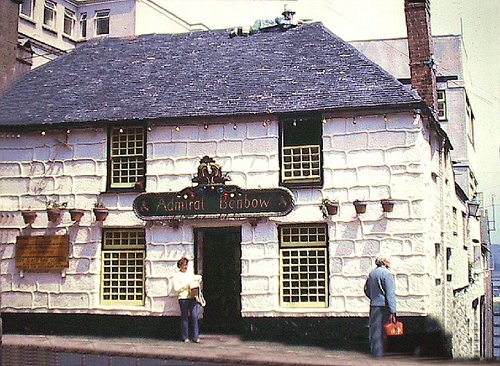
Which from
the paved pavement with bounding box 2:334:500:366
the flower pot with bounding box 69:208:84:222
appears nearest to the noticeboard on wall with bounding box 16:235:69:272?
the flower pot with bounding box 69:208:84:222

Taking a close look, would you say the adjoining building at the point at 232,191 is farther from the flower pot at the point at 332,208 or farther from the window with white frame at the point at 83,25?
the window with white frame at the point at 83,25

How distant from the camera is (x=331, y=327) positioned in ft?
26.9

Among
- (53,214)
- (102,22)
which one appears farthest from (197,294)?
(102,22)

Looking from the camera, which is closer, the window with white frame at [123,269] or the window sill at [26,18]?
the window with white frame at [123,269]

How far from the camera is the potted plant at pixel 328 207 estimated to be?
8195 mm

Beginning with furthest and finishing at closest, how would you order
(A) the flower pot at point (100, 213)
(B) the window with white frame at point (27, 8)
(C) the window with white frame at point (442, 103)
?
(C) the window with white frame at point (442, 103), (B) the window with white frame at point (27, 8), (A) the flower pot at point (100, 213)

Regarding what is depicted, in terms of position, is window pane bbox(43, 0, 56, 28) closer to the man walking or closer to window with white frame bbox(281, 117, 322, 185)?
window with white frame bbox(281, 117, 322, 185)

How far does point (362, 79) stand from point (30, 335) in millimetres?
5262

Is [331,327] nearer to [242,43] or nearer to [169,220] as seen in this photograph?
[169,220]

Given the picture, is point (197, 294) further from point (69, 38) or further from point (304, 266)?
point (69, 38)

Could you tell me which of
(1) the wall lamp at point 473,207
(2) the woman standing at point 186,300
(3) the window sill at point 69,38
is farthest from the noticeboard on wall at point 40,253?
(1) the wall lamp at point 473,207

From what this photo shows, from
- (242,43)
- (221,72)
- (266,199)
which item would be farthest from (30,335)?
(242,43)

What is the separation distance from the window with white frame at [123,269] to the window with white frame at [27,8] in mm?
3170

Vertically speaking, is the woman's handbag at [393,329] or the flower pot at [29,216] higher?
the flower pot at [29,216]
